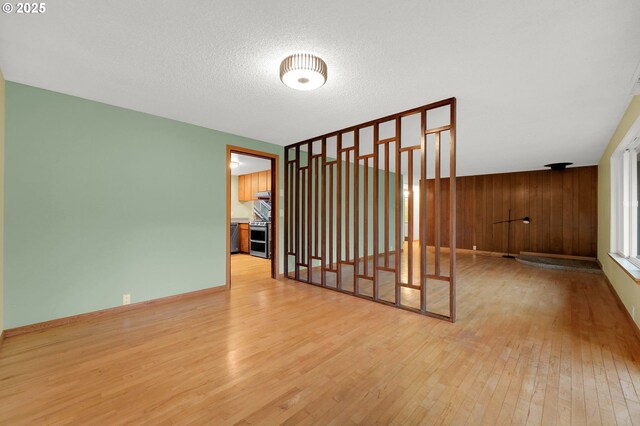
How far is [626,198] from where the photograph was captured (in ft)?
12.2

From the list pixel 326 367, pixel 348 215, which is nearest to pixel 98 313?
pixel 326 367

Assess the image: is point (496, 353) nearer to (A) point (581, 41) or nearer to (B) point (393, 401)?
(B) point (393, 401)

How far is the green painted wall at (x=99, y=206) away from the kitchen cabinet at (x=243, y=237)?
3579mm

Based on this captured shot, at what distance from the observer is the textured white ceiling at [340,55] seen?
1.68 meters

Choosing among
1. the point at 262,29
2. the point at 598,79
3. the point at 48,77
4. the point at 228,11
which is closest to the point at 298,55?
the point at 262,29

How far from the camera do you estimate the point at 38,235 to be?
267cm

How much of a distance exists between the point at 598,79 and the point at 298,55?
2786 mm

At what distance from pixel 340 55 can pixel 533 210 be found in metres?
7.84

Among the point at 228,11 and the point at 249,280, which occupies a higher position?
the point at 228,11

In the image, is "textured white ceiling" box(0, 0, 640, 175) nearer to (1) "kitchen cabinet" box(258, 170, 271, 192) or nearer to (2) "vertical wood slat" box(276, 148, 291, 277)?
(2) "vertical wood slat" box(276, 148, 291, 277)

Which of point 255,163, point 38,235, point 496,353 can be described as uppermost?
point 255,163

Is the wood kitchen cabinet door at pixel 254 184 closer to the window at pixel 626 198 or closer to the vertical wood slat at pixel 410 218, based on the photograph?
the vertical wood slat at pixel 410 218

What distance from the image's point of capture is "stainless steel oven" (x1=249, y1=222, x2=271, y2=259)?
677cm

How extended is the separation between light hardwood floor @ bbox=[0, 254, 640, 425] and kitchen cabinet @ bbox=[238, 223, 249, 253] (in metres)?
4.14
